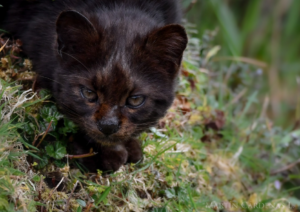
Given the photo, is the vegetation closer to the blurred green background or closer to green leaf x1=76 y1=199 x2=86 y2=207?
green leaf x1=76 y1=199 x2=86 y2=207

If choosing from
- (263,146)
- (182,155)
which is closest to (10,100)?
(182,155)

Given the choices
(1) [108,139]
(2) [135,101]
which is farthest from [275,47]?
(1) [108,139]

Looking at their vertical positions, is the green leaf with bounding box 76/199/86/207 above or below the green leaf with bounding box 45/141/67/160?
below

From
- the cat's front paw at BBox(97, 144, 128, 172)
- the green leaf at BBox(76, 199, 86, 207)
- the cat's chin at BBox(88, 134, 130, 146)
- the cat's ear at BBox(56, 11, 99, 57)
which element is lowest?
the green leaf at BBox(76, 199, 86, 207)

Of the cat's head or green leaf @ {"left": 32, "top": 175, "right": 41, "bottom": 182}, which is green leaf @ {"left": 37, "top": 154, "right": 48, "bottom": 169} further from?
the cat's head

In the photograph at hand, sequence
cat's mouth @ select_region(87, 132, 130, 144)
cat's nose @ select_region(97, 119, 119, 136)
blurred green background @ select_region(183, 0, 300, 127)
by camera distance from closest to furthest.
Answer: cat's nose @ select_region(97, 119, 119, 136), cat's mouth @ select_region(87, 132, 130, 144), blurred green background @ select_region(183, 0, 300, 127)

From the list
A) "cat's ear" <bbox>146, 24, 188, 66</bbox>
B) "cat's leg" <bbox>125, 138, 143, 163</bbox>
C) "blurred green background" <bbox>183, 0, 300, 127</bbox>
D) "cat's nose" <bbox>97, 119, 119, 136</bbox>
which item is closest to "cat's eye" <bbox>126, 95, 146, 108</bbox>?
"cat's nose" <bbox>97, 119, 119, 136</bbox>

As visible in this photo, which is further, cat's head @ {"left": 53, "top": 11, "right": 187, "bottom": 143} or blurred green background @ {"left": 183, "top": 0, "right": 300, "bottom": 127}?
blurred green background @ {"left": 183, "top": 0, "right": 300, "bottom": 127}

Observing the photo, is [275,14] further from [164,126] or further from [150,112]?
[150,112]

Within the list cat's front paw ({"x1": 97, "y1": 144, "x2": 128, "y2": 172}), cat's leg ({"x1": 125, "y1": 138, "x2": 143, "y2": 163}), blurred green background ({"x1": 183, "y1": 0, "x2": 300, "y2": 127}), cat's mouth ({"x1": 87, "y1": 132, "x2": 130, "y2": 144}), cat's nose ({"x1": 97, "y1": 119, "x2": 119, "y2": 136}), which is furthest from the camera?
blurred green background ({"x1": 183, "y1": 0, "x2": 300, "y2": 127})
